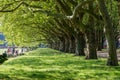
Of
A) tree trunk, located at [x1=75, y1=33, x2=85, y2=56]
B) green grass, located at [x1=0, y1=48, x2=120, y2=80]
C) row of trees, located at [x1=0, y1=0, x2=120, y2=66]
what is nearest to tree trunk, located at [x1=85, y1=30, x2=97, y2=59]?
row of trees, located at [x1=0, y1=0, x2=120, y2=66]

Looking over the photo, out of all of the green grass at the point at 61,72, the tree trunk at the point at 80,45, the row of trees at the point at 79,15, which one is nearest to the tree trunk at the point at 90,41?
the row of trees at the point at 79,15

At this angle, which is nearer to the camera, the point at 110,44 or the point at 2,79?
the point at 2,79

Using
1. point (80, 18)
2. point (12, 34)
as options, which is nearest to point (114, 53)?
point (80, 18)

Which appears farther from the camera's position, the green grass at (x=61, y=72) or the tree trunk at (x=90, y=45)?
the tree trunk at (x=90, y=45)

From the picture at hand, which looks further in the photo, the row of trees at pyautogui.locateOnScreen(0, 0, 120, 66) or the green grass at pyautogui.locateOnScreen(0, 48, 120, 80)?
the row of trees at pyautogui.locateOnScreen(0, 0, 120, 66)

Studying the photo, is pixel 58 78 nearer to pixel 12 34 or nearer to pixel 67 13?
pixel 67 13

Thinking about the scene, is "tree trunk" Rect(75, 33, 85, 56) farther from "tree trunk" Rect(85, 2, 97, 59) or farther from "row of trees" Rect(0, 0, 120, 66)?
"tree trunk" Rect(85, 2, 97, 59)

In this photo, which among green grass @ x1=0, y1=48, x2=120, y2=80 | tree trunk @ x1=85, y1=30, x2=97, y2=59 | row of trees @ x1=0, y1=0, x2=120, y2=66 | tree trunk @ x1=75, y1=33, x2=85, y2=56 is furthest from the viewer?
tree trunk @ x1=75, y1=33, x2=85, y2=56

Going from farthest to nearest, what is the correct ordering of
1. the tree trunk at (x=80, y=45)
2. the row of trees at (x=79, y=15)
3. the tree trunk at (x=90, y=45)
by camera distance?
the tree trunk at (x=80, y=45) < the tree trunk at (x=90, y=45) < the row of trees at (x=79, y=15)

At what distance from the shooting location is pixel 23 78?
49.4 feet

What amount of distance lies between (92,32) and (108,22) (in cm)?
900

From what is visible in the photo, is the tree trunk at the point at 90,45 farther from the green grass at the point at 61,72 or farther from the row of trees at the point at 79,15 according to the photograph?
the green grass at the point at 61,72

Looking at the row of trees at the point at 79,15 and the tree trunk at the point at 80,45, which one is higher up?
the row of trees at the point at 79,15

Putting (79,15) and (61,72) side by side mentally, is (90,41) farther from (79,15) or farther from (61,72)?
(61,72)
